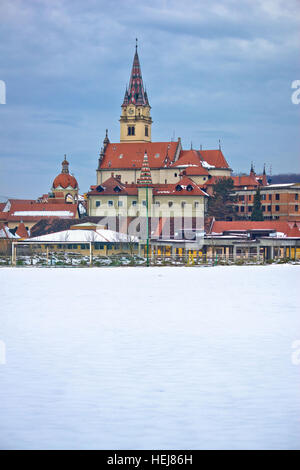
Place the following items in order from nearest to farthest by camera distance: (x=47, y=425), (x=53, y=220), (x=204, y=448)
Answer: (x=204, y=448), (x=47, y=425), (x=53, y=220)

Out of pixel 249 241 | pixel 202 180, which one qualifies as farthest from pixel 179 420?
pixel 202 180

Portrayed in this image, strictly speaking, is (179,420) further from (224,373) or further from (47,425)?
(224,373)

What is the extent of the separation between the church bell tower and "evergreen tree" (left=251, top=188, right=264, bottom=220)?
48408mm

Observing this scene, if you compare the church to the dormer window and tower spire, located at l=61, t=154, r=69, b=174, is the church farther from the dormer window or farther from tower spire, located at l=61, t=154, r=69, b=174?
tower spire, located at l=61, t=154, r=69, b=174

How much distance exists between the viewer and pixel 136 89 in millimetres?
165500

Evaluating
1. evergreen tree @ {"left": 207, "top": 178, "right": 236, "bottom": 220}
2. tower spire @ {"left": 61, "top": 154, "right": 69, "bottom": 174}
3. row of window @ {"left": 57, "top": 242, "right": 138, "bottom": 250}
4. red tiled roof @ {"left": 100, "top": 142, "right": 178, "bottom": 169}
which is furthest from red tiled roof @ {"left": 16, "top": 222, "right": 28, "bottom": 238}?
row of window @ {"left": 57, "top": 242, "right": 138, "bottom": 250}

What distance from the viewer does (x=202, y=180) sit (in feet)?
454

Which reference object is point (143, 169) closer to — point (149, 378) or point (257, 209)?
point (257, 209)

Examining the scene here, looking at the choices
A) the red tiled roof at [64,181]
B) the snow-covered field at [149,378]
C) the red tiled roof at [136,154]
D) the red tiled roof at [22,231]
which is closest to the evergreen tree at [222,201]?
the red tiled roof at [136,154]

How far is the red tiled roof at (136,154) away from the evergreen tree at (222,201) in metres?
21.2

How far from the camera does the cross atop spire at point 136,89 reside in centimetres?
16462

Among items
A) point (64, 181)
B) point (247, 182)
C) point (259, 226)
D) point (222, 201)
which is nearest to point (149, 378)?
point (259, 226)

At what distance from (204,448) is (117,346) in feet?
26.3

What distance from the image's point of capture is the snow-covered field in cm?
988
